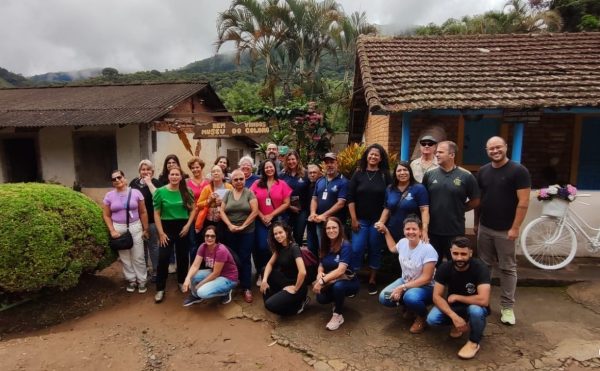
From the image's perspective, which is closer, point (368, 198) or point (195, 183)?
point (368, 198)

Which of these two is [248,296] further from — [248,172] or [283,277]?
[248,172]

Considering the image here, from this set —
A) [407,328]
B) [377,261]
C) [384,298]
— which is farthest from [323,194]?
[407,328]

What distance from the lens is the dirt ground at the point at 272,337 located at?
335cm

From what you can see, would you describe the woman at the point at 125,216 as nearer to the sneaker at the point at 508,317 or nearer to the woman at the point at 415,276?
the woman at the point at 415,276

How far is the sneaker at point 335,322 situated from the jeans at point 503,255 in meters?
1.60

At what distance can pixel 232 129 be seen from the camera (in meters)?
7.76

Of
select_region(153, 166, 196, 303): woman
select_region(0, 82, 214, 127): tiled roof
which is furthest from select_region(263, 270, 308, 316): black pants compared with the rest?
select_region(0, 82, 214, 127): tiled roof

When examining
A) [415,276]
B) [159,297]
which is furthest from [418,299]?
[159,297]

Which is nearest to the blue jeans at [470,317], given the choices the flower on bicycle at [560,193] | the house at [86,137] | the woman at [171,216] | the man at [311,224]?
the man at [311,224]

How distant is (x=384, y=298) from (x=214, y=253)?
76.0 inches

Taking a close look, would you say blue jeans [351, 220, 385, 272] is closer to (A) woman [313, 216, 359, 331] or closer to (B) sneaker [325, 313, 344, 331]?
(A) woman [313, 216, 359, 331]

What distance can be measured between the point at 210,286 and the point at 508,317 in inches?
123

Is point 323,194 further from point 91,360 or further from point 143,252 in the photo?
point 91,360

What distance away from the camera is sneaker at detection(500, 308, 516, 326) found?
3.74m
